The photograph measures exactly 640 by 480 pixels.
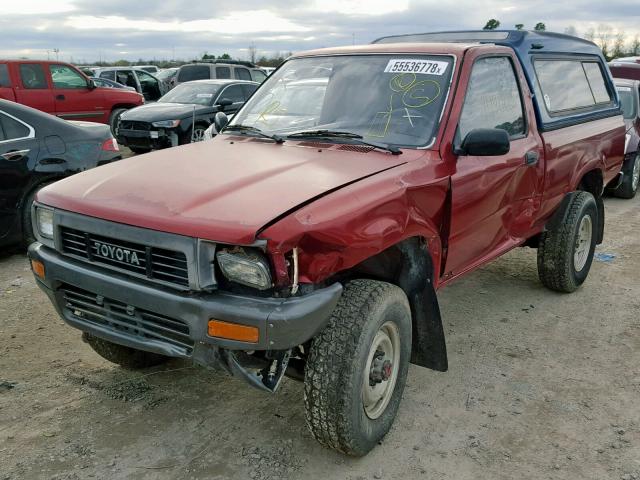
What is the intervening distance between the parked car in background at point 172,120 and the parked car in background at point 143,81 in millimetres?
7989

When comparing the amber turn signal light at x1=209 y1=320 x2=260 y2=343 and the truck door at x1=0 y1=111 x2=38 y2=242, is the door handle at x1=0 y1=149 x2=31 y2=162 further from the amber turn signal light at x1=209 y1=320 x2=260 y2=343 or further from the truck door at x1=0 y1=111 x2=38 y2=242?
the amber turn signal light at x1=209 y1=320 x2=260 y2=343

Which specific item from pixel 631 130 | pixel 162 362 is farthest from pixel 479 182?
pixel 631 130

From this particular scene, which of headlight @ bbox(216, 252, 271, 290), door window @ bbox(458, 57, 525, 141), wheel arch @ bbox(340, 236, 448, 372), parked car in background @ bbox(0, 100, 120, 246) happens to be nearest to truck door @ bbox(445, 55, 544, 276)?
door window @ bbox(458, 57, 525, 141)

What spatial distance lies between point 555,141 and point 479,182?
1.22 meters

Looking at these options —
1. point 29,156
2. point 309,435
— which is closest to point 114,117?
point 29,156

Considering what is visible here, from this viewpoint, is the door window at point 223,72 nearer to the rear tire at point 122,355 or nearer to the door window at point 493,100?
the door window at point 493,100

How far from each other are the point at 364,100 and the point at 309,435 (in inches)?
76.8

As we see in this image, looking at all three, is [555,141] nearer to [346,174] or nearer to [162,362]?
[346,174]

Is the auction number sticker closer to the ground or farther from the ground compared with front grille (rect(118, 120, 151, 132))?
farther from the ground

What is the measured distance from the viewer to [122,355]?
371cm

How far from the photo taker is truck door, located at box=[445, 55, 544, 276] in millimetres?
3629

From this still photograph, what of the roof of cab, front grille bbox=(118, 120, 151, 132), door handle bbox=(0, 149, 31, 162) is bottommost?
front grille bbox=(118, 120, 151, 132)

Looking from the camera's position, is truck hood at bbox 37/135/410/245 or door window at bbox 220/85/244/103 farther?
door window at bbox 220/85/244/103

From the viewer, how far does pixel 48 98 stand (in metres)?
12.3
